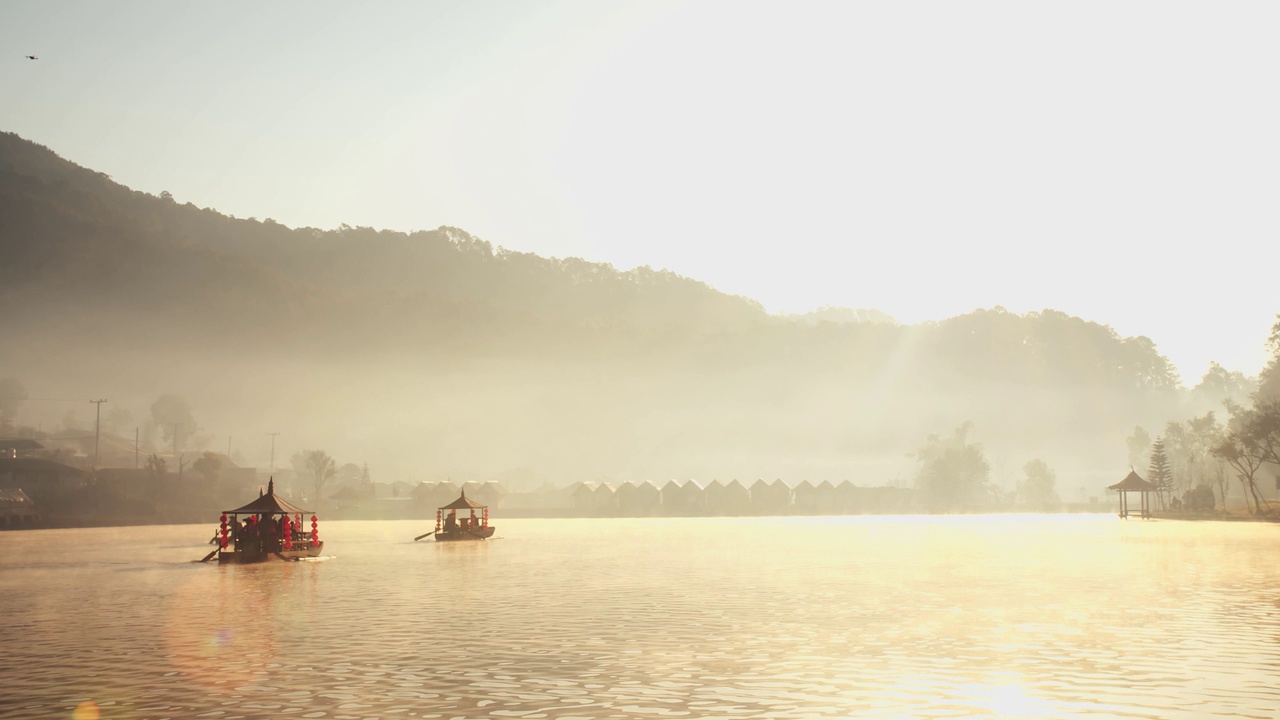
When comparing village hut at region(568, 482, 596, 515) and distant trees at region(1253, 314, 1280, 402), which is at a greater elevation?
distant trees at region(1253, 314, 1280, 402)

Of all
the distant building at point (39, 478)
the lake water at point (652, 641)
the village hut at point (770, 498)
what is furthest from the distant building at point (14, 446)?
the lake water at point (652, 641)

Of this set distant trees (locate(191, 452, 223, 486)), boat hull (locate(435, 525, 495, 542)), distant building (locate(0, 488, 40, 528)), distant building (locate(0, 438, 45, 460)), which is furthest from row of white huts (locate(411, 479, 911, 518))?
boat hull (locate(435, 525, 495, 542))

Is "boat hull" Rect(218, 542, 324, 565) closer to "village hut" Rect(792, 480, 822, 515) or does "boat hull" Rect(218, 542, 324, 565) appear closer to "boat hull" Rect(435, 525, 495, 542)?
"boat hull" Rect(435, 525, 495, 542)

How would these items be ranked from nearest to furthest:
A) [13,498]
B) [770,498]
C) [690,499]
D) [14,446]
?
1. [13,498]
2. [14,446]
3. [690,499]
4. [770,498]

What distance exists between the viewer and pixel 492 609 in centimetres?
3081

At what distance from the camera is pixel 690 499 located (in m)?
176

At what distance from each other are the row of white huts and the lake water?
126m

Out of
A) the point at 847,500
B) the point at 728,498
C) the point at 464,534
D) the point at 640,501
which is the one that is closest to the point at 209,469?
the point at 640,501

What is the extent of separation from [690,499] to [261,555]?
124 metres

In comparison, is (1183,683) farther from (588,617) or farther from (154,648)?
(154,648)

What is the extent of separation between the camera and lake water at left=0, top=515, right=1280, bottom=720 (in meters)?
15.9

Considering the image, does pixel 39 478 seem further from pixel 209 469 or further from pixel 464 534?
pixel 464 534

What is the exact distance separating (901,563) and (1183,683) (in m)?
35.0

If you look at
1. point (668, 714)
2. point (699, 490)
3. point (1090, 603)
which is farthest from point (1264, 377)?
point (668, 714)
